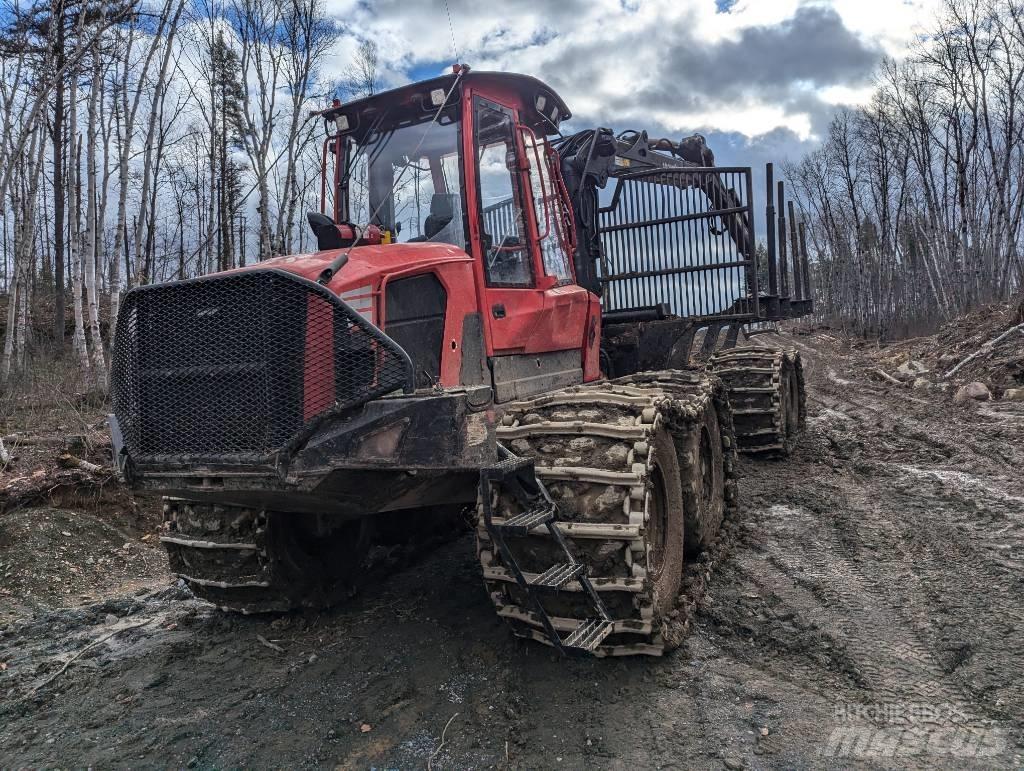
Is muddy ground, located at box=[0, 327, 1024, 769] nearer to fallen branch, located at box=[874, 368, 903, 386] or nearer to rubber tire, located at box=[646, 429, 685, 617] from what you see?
rubber tire, located at box=[646, 429, 685, 617]

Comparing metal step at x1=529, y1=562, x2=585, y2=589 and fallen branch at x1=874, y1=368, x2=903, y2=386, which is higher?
metal step at x1=529, y1=562, x2=585, y2=589

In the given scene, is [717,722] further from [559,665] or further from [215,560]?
[215,560]

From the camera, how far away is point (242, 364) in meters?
3.29

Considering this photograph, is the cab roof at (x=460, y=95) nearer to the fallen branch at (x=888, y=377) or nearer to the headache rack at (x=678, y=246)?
the headache rack at (x=678, y=246)

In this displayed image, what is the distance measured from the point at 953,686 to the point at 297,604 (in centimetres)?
335

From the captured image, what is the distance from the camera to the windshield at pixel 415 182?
14.2 ft

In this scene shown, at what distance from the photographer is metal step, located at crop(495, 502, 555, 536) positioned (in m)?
3.05

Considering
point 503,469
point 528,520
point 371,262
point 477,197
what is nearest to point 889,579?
point 528,520

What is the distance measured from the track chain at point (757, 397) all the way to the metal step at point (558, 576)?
181 inches

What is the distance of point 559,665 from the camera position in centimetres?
359

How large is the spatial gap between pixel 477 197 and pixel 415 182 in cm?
53

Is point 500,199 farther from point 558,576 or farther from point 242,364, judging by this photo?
point 558,576

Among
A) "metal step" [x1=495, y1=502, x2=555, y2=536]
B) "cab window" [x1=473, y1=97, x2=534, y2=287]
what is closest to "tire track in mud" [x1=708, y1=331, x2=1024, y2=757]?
"metal step" [x1=495, y1=502, x2=555, y2=536]

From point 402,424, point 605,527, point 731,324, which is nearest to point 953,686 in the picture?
point 605,527
